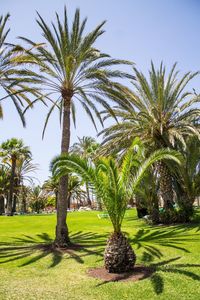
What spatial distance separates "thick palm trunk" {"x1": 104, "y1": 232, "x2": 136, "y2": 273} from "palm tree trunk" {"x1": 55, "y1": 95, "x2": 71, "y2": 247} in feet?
16.0

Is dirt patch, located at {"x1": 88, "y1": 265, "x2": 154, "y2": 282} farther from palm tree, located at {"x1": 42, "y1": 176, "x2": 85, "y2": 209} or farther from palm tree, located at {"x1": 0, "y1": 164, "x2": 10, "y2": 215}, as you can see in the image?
palm tree, located at {"x1": 42, "y1": 176, "x2": 85, "y2": 209}

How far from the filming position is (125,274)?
11094mm

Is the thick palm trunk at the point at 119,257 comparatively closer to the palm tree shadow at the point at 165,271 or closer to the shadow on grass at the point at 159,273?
the shadow on grass at the point at 159,273

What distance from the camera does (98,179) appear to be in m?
11.9

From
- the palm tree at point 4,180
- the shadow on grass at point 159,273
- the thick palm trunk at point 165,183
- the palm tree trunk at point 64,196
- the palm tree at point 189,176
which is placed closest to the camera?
the shadow on grass at point 159,273

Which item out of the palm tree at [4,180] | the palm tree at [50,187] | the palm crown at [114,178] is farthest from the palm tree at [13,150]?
the palm crown at [114,178]

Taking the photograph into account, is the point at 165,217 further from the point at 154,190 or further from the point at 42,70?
the point at 42,70

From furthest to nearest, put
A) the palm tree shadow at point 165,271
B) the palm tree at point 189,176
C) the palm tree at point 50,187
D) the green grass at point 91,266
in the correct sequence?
1. the palm tree at point 50,187
2. the palm tree at point 189,176
3. the palm tree shadow at point 165,271
4. the green grass at point 91,266

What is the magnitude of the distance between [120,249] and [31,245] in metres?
6.66

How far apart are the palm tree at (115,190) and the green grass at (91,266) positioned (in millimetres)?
1035

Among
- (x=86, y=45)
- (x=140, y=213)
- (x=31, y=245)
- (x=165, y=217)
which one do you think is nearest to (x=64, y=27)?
(x=86, y=45)

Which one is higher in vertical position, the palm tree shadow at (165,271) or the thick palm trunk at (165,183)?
the thick palm trunk at (165,183)

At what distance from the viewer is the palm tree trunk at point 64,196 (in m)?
16.2

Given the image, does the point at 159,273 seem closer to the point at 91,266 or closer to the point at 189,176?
the point at 91,266
